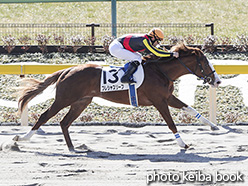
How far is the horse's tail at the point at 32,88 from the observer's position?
22.3ft

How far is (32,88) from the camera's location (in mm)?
6844

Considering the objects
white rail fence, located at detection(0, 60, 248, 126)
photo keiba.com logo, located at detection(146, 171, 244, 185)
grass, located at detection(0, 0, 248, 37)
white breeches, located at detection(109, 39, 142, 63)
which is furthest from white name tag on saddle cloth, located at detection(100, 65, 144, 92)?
grass, located at detection(0, 0, 248, 37)

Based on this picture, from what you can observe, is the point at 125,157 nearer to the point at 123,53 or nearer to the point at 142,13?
the point at 123,53

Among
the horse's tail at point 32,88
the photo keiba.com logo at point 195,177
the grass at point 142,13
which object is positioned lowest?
the photo keiba.com logo at point 195,177

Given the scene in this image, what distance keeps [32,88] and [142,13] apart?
17987mm

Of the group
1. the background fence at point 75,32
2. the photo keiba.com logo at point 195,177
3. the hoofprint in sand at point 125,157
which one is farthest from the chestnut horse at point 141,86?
the background fence at point 75,32

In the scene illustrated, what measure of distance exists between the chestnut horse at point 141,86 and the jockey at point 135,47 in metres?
0.18

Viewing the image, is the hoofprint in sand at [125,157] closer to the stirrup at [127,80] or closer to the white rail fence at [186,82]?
the white rail fence at [186,82]

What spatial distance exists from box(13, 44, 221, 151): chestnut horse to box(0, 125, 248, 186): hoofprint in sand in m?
0.38

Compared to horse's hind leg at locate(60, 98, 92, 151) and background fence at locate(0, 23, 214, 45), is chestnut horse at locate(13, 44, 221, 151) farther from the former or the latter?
background fence at locate(0, 23, 214, 45)

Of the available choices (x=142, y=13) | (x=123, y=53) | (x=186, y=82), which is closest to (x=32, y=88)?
(x=123, y=53)

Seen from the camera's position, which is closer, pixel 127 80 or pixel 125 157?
pixel 125 157

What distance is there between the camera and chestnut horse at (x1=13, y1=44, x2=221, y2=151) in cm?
649

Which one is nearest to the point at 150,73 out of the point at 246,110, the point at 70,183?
the point at 70,183
